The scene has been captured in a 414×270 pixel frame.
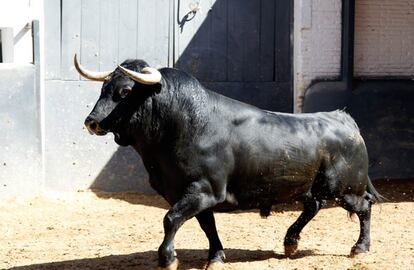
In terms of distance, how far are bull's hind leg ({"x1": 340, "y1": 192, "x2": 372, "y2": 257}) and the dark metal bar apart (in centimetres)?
422

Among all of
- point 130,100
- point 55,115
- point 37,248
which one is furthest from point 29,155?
point 130,100

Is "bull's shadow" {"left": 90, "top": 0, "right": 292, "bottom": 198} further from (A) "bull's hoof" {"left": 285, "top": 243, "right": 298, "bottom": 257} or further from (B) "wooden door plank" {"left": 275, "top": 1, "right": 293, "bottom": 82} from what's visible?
(A) "bull's hoof" {"left": 285, "top": 243, "right": 298, "bottom": 257}

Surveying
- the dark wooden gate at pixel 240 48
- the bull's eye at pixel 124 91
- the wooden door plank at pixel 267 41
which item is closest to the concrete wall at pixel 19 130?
the dark wooden gate at pixel 240 48

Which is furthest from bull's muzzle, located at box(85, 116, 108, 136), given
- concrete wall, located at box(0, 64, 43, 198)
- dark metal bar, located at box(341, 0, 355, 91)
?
dark metal bar, located at box(341, 0, 355, 91)

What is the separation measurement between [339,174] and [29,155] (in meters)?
4.34

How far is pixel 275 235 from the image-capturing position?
8492 mm

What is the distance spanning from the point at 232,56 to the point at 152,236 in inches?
146

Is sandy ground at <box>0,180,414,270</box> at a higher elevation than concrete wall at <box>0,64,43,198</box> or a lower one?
lower

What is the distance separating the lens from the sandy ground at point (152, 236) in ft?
23.7

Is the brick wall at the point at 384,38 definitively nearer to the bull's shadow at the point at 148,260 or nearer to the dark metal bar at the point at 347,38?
the dark metal bar at the point at 347,38

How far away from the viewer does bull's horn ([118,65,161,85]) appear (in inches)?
252

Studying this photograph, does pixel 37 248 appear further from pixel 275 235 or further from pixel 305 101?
pixel 305 101

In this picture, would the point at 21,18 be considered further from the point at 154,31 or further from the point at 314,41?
the point at 314,41

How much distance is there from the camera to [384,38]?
472 inches
